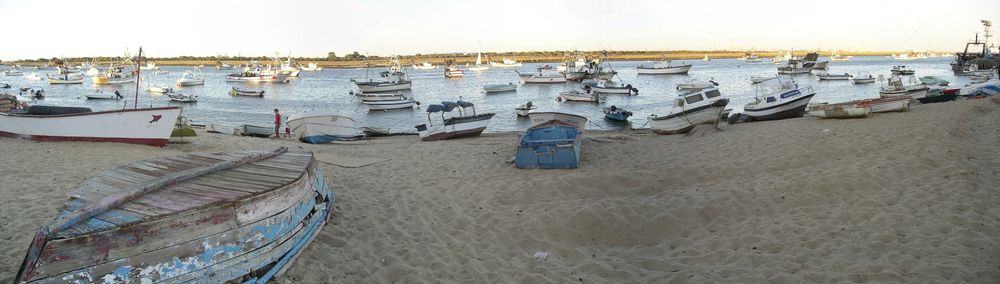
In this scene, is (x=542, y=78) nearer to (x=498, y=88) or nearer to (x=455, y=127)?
(x=498, y=88)

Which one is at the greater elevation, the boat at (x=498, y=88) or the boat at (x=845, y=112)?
the boat at (x=845, y=112)

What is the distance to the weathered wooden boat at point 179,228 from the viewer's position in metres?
4.54

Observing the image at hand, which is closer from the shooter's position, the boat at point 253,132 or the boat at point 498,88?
the boat at point 253,132

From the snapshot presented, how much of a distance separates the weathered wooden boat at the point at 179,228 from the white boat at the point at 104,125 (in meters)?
8.56

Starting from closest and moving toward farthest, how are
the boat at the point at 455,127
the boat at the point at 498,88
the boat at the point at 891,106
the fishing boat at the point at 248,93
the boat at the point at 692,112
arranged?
the boat at the point at 891,106 < the boat at the point at 692,112 < the boat at the point at 455,127 < the boat at the point at 498,88 < the fishing boat at the point at 248,93

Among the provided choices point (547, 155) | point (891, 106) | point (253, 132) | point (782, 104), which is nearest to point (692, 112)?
point (782, 104)

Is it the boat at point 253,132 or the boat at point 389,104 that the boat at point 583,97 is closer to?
the boat at point 389,104

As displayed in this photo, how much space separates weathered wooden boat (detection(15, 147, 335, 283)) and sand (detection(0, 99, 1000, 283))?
69 cm

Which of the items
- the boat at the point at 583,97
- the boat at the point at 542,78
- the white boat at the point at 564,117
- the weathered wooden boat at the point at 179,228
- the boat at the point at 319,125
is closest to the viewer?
the weathered wooden boat at the point at 179,228

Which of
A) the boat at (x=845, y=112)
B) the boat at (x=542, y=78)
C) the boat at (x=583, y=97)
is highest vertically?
the boat at (x=542, y=78)

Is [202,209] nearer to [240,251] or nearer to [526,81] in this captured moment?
[240,251]

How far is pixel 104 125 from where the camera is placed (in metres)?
14.4

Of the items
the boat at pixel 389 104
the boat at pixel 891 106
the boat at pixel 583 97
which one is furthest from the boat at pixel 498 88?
the boat at pixel 891 106

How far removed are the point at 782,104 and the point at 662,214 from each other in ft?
56.1
